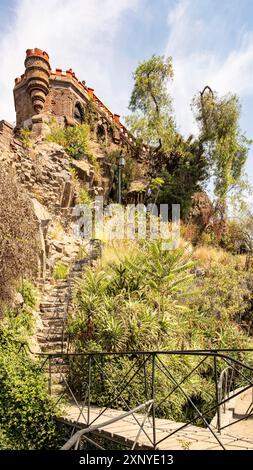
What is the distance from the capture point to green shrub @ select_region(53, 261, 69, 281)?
37.7ft

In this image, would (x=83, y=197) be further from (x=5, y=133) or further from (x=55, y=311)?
(x=55, y=311)

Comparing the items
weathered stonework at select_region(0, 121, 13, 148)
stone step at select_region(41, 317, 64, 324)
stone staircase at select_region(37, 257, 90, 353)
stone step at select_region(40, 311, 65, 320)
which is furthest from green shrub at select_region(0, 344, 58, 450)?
weathered stonework at select_region(0, 121, 13, 148)

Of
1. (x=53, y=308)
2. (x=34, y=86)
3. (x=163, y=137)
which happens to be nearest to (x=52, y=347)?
(x=53, y=308)

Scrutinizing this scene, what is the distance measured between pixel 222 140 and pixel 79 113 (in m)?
9.33

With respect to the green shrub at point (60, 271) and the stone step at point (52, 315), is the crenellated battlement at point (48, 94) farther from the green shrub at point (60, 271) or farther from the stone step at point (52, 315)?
the stone step at point (52, 315)

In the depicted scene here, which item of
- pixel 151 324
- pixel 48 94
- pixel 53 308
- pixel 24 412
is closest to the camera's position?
pixel 24 412

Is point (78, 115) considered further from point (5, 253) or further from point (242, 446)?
point (242, 446)

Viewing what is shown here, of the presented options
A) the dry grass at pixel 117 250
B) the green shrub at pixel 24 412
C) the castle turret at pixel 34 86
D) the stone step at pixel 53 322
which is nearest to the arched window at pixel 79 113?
the castle turret at pixel 34 86

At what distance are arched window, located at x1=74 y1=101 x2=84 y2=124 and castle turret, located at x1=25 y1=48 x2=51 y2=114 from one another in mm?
2267

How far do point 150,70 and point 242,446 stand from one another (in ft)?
70.8

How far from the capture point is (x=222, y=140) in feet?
66.8
